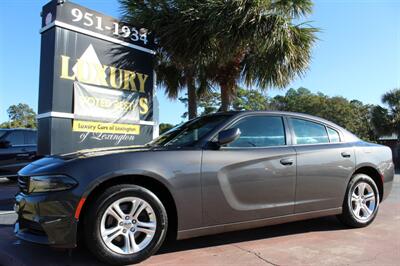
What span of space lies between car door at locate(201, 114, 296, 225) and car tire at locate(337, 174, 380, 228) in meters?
0.99

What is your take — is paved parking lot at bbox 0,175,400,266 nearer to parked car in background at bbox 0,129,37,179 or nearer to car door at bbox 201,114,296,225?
car door at bbox 201,114,296,225

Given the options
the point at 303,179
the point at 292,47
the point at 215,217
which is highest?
the point at 292,47

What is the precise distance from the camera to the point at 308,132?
5121mm

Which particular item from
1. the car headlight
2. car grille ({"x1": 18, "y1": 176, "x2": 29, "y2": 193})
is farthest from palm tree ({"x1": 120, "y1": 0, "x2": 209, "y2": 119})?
the car headlight

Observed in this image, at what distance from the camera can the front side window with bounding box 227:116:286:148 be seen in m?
4.56

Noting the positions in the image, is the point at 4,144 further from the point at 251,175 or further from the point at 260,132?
the point at 251,175

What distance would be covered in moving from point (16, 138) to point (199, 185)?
8.86 meters

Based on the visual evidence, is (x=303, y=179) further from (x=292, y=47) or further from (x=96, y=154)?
(x=292, y=47)

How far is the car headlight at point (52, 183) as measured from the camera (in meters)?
3.56

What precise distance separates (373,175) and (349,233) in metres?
1.04

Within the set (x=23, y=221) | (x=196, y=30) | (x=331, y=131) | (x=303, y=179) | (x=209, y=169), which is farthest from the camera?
(x=196, y=30)

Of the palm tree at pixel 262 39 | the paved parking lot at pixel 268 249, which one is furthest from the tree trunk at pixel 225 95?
the paved parking lot at pixel 268 249

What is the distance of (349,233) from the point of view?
4980 millimetres

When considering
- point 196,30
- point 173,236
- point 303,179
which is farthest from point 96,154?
point 196,30
